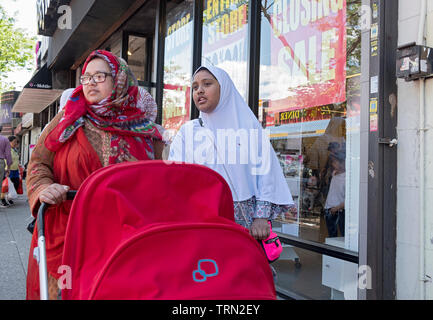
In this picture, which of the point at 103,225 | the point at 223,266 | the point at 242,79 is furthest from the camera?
the point at 242,79

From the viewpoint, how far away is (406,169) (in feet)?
8.41

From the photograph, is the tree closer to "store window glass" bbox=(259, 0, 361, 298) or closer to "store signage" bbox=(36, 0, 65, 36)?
"store signage" bbox=(36, 0, 65, 36)

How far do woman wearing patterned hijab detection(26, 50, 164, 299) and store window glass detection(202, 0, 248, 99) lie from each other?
263cm

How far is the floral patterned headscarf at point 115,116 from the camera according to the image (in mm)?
2178

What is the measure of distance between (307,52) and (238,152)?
2109 millimetres

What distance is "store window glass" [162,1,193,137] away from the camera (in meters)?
6.36

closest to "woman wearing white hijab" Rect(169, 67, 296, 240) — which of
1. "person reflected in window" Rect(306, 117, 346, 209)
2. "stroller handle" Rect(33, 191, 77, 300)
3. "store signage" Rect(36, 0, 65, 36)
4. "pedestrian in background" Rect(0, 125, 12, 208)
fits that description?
"stroller handle" Rect(33, 191, 77, 300)

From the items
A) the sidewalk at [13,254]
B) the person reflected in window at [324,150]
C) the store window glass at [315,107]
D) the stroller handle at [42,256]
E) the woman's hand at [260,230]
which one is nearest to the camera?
the stroller handle at [42,256]

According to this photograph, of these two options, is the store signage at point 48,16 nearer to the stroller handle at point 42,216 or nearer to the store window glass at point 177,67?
the store window glass at point 177,67

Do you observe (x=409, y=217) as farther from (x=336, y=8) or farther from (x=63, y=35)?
(x=63, y=35)

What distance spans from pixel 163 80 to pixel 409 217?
18.4 ft

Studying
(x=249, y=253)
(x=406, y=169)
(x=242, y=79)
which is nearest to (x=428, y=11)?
(x=406, y=169)

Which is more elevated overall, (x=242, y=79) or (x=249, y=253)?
(x=242, y=79)

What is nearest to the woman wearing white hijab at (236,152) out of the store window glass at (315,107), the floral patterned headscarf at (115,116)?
the floral patterned headscarf at (115,116)
